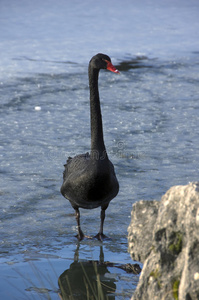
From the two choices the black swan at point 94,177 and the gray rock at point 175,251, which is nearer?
the gray rock at point 175,251

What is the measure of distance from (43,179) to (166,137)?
2197mm

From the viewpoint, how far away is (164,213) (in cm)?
222

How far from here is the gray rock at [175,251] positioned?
82.0 inches

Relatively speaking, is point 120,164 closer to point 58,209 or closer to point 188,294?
point 58,209

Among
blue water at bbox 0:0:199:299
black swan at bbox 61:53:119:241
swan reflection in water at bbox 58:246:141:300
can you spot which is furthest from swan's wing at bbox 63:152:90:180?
swan reflection in water at bbox 58:246:141:300

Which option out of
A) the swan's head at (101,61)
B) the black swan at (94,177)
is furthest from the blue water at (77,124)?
the swan's head at (101,61)

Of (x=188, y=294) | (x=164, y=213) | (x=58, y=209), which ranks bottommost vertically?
(x=58, y=209)

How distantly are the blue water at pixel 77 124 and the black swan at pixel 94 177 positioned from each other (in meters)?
0.33

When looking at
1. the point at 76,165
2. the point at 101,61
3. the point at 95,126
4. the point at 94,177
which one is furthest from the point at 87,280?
the point at 101,61

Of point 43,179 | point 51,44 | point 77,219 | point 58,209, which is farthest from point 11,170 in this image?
point 51,44

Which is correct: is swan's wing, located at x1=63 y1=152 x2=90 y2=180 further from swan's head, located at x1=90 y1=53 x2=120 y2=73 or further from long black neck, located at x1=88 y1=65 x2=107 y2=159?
swan's head, located at x1=90 y1=53 x2=120 y2=73

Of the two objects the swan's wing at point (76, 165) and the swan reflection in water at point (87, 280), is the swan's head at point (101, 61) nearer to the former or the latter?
the swan's wing at point (76, 165)

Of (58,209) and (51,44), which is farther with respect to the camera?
(51,44)

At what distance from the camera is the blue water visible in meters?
4.17
